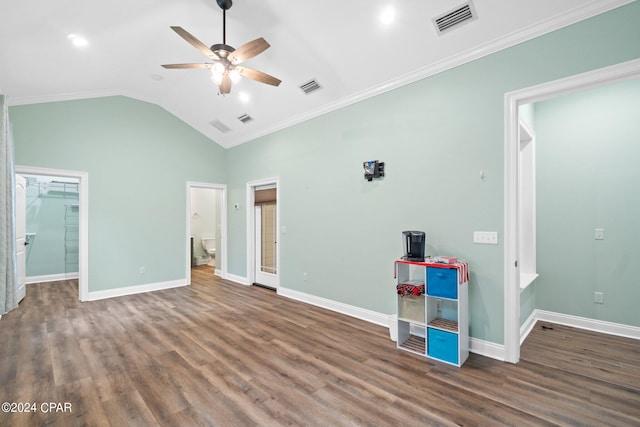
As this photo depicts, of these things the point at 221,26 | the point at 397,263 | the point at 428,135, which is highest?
the point at 221,26

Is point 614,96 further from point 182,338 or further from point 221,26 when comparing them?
point 182,338

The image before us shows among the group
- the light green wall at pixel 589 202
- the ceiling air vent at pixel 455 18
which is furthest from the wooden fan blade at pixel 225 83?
the light green wall at pixel 589 202

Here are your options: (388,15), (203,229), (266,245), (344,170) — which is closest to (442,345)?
(344,170)

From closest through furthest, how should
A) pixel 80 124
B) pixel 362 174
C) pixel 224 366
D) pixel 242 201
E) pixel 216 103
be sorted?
pixel 224 366, pixel 362 174, pixel 80 124, pixel 216 103, pixel 242 201

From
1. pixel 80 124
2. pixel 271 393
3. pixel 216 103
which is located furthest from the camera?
pixel 216 103

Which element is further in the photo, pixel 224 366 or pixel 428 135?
pixel 428 135

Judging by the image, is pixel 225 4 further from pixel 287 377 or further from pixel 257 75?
pixel 287 377

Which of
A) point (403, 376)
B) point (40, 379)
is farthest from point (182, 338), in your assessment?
point (403, 376)

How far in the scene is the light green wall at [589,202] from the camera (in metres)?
3.29

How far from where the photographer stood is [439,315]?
312cm

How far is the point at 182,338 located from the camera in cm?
340

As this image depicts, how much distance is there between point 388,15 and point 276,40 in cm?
137

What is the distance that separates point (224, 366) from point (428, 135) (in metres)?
3.28

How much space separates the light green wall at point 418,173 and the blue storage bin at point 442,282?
15.2 inches
